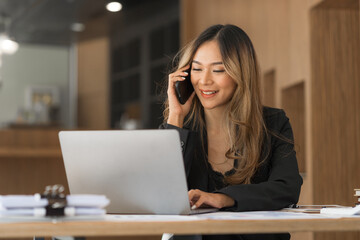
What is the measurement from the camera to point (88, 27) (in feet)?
25.5

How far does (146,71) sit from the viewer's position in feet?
24.9

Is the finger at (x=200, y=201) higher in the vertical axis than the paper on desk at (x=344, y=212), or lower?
higher

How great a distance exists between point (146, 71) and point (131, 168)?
6.25m

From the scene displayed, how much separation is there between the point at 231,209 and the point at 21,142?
12.6 ft

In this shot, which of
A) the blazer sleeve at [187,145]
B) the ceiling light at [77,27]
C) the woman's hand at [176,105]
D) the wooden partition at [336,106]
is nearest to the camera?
the blazer sleeve at [187,145]

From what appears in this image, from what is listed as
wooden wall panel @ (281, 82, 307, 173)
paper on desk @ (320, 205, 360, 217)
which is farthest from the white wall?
paper on desk @ (320, 205, 360, 217)

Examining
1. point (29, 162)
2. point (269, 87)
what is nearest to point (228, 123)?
point (269, 87)

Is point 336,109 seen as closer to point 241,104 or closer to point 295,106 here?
point 295,106

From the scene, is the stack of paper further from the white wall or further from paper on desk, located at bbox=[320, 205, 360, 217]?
the white wall

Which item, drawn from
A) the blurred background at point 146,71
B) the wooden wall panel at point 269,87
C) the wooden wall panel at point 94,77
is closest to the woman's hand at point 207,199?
the blurred background at point 146,71

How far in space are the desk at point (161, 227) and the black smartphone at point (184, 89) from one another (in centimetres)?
80

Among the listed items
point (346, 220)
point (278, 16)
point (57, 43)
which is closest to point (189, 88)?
point (346, 220)

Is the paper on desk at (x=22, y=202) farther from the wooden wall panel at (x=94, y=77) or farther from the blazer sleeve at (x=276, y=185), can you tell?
the wooden wall panel at (x=94, y=77)

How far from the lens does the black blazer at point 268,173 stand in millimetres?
1562
